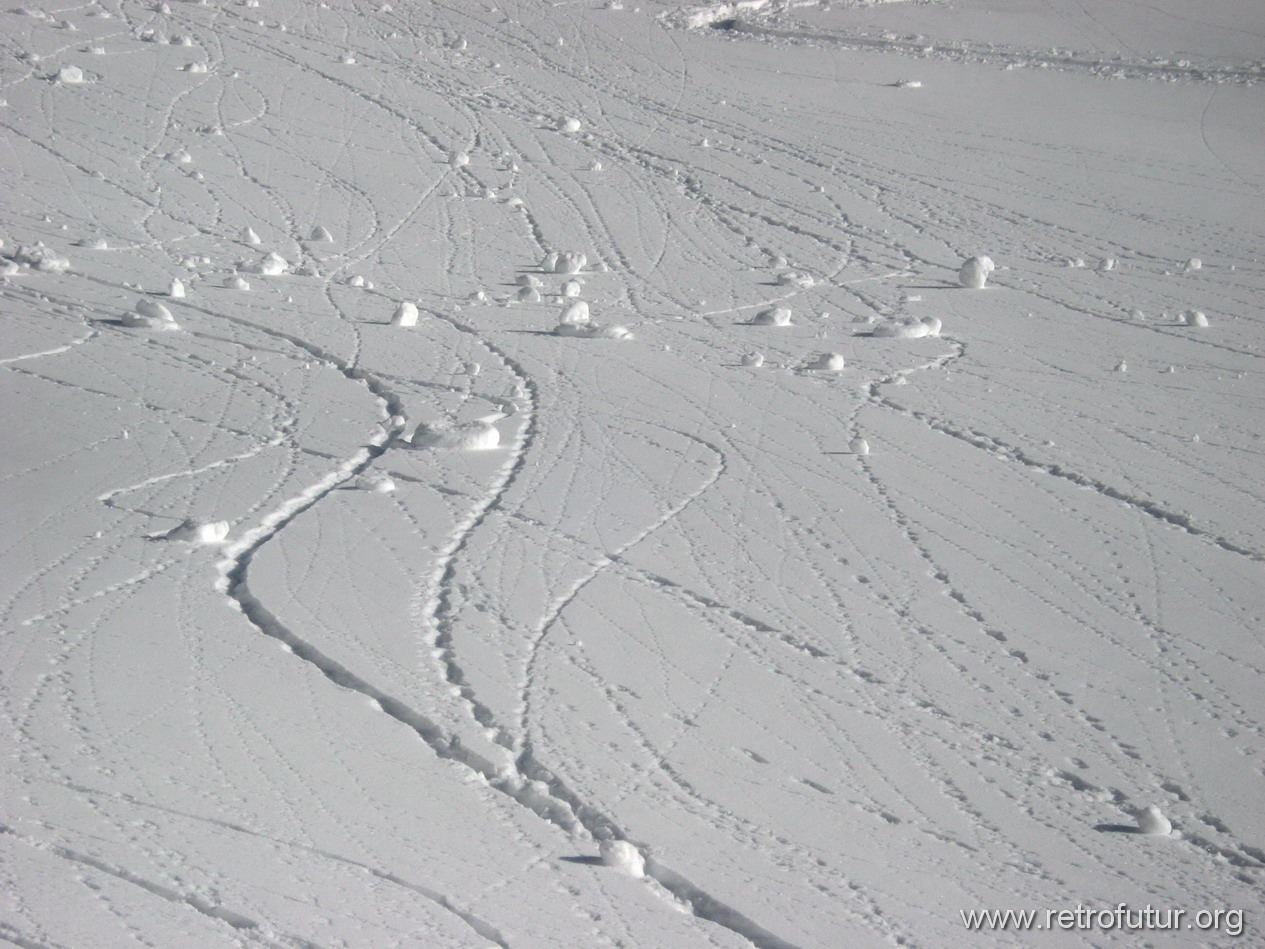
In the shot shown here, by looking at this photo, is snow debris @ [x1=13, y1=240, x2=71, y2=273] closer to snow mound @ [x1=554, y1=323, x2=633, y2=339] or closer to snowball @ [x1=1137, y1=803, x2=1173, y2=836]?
snow mound @ [x1=554, y1=323, x2=633, y2=339]

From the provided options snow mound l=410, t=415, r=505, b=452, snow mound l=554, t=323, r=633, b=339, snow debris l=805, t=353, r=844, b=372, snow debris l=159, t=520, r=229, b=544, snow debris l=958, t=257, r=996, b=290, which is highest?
snow debris l=958, t=257, r=996, b=290

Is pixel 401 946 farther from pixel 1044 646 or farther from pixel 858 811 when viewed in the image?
pixel 1044 646

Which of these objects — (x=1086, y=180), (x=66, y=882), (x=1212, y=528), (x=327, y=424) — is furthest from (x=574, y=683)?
(x=1086, y=180)

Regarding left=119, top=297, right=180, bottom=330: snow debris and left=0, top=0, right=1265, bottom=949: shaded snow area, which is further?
left=119, top=297, right=180, bottom=330: snow debris

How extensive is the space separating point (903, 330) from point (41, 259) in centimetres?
408

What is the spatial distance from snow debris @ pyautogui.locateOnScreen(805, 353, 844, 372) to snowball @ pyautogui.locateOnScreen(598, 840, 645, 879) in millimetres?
3356

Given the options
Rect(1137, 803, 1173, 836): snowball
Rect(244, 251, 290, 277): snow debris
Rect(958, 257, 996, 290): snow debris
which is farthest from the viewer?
Rect(958, 257, 996, 290): snow debris

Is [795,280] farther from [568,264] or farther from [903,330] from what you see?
[568,264]

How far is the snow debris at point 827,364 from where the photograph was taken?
18.3ft

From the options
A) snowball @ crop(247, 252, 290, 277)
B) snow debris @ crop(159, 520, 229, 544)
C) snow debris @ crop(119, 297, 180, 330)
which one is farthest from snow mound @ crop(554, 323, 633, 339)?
snow debris @ crop(159, 520, 229, 544)

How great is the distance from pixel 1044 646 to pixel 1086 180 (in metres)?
5.85

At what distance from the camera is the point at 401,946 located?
224cm

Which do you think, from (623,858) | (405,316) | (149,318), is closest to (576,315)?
(405,316)

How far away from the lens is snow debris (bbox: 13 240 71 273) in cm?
615
